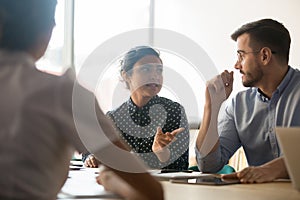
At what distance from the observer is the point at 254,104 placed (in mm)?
2568

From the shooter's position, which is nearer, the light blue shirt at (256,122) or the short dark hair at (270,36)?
the light blue shirt at (256,122)

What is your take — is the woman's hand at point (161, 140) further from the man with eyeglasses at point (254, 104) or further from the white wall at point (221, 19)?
the white wall at point (221, 19)

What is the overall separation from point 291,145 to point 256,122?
92 cm

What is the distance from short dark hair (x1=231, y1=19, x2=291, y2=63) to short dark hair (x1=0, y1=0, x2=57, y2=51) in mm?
1967

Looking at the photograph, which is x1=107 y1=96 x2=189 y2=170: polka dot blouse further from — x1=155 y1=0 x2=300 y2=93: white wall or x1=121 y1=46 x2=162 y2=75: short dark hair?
x1=155 y1=0 x2=300 y2=93: white wall

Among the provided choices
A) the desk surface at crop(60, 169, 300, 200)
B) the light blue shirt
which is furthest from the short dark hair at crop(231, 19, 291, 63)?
the desk surface at crop(60, 169, 300, 200)

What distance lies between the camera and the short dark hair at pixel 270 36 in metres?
2.63

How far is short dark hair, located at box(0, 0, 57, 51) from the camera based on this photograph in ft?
2.63

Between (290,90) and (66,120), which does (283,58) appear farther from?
(66,120)

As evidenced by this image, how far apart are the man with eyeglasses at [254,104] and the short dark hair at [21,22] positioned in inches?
65.6

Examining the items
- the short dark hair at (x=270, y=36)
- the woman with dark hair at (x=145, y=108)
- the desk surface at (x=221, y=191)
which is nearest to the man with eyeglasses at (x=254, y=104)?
the short dark hair at (x=270, y=36)

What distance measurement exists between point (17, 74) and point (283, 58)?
2.10m

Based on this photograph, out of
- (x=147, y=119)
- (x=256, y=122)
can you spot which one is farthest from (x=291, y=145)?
(x=147, y=119)

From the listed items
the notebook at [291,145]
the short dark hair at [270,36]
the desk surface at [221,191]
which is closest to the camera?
the desk surface at [221,191]
